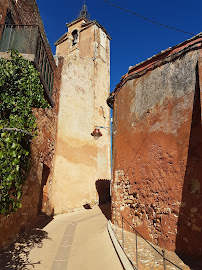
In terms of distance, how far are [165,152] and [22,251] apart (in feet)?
15.5

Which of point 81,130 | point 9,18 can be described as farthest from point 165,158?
point 81,130

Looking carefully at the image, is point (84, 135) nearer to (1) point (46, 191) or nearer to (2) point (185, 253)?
(1) point (46, 191)

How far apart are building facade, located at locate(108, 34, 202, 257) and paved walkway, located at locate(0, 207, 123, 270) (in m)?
1.29

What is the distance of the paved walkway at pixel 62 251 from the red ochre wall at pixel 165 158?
1.29 meters

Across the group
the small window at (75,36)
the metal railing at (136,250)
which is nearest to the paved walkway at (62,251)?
the metal railing at (136,250)

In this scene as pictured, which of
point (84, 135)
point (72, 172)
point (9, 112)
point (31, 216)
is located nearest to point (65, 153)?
point (72, 172)

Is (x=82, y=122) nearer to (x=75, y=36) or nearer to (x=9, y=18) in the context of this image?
(x=9, y=18)

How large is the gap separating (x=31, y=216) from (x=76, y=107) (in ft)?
28.4

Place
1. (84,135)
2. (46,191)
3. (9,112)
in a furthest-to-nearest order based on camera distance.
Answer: (84,135), (46,191), (9,112)

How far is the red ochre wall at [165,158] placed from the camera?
461cm

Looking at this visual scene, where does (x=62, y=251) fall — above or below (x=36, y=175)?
below

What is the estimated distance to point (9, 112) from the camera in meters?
3.65

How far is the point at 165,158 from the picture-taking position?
534 centimetres

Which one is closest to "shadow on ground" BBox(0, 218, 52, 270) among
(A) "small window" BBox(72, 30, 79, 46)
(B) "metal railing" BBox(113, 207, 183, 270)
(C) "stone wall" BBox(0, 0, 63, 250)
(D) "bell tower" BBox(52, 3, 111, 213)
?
(C) "stone wall" BBox(0, 0, 63, 250)
